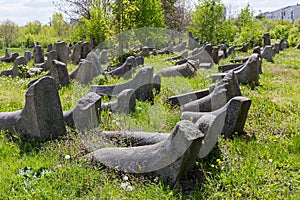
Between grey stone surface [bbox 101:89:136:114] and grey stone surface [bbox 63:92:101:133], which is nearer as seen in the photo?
grey stone surface [bbox 63:92:101:133]

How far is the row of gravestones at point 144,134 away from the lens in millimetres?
3588

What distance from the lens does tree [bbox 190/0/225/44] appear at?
25875mm

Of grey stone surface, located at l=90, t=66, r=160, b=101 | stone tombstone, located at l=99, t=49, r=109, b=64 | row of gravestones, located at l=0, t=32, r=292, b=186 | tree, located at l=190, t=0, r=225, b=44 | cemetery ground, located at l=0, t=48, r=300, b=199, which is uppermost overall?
tree, located at l=190, t=0, r=225, b=44

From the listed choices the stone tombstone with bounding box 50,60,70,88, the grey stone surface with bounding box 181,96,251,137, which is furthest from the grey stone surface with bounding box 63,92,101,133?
the stone tombstone with bounding box 50,60,70,88

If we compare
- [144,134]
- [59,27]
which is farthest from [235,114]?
[59,27]

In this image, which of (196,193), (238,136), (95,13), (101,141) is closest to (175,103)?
(238,136)

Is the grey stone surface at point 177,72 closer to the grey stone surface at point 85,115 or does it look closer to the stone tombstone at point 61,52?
the grey stone surface at point 85,115

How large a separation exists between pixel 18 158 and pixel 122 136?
4.82 feet

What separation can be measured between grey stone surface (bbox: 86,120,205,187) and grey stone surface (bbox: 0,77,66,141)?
1.29 m

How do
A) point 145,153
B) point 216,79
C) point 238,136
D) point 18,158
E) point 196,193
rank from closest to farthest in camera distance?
1. point 196,193
2. point 145,153
3. point 18,158
4. point 238,136
5. point 216,79

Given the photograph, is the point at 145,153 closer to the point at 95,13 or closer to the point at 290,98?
the point at 290,98

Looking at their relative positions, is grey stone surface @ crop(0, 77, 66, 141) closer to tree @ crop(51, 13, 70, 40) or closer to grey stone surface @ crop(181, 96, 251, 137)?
grey stone surface @ crop(181, 96, 251, 137)

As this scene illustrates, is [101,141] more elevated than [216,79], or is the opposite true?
[216,79]

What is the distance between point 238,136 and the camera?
4.99 m
